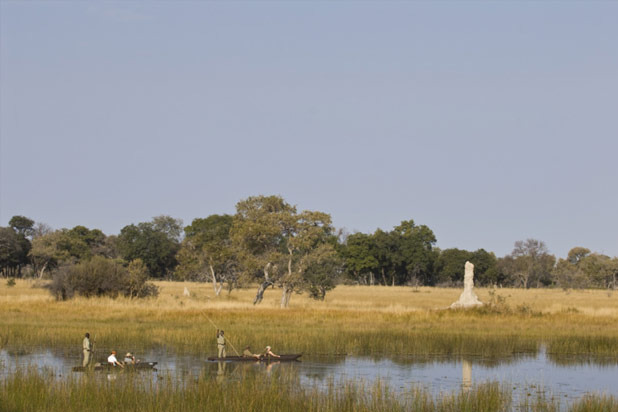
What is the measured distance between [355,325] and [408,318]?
5092 mm

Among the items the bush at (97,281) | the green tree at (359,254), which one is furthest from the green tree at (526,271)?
the bush at (97,281)

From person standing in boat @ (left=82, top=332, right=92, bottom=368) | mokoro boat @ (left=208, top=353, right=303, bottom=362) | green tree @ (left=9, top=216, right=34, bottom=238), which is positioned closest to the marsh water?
mokoro boat @ (left=208, top=353, right=303, bottom=362)

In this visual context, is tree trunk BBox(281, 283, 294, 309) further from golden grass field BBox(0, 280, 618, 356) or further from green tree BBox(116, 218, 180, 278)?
green tree BBox(116, 218, 180, 278)

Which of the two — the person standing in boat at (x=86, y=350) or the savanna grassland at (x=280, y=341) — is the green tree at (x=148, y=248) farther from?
the person standing in boat at (x=86, y=350)

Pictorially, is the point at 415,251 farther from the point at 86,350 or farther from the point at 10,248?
the point at 86,350

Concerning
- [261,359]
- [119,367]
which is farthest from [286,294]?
[119,367]

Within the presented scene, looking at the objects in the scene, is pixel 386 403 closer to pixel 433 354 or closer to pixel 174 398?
pixel 174 398

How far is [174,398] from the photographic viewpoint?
18.1 metres

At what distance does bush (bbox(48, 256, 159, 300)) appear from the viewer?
5216 cm

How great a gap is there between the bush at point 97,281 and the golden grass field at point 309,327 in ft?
5.21

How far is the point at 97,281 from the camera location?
5303cm

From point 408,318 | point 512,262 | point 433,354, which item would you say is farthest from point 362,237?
point 433,354

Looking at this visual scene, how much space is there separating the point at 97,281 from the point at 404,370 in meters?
32.4

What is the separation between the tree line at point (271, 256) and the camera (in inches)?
2096
